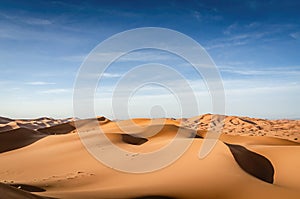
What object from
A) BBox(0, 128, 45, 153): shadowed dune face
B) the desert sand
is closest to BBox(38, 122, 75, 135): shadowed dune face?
BBox(0, 128, 45, 153): shadowed dune face

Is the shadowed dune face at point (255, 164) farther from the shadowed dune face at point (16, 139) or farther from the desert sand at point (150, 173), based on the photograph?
the shadowed dune face at point (16, 139)

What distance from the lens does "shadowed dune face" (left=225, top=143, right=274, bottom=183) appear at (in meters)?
10.0

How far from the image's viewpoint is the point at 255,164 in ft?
36.8

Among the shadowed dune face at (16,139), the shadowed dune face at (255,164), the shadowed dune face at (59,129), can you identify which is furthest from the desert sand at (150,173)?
the shadowed dune face at (59,129)

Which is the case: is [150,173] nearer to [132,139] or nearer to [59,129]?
[132,139]

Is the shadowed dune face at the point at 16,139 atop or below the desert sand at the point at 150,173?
atop

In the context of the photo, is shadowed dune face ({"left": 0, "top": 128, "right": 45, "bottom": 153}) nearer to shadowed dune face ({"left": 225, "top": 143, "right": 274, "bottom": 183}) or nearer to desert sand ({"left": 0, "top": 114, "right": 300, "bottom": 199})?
desert sand ({"left": 0, "top": 114, "right": 300, "bottom": 199})

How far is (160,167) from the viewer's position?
31.9 feet

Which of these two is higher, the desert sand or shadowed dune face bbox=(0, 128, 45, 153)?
shadowed dune face bbox=(0, 128, 45, 153)

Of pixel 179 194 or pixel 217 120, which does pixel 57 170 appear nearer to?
pixel 179 194

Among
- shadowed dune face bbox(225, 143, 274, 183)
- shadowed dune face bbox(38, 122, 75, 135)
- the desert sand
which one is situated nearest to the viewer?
the desert sand

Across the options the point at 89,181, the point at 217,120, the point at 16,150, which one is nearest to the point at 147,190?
the point at 89,181

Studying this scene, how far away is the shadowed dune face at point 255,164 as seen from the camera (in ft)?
32.9

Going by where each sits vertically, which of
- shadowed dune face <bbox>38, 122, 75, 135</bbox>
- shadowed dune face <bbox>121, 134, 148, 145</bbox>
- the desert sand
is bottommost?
the desert sand
